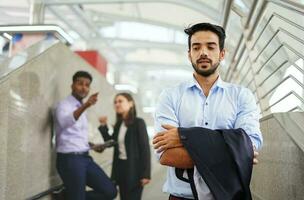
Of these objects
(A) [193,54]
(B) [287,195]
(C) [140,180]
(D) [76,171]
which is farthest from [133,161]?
(A) [193,54]

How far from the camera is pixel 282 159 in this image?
258 cm

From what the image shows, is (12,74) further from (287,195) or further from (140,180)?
(287,195)

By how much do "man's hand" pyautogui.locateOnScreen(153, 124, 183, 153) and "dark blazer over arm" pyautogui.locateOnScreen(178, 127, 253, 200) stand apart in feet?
0.11

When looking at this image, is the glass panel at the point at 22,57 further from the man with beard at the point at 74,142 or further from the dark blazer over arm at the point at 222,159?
the dark blazer over arm at the point at 222,159

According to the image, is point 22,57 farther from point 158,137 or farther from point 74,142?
point 158,137

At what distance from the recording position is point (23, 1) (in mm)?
9758

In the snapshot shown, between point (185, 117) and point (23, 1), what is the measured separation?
8.78 meters

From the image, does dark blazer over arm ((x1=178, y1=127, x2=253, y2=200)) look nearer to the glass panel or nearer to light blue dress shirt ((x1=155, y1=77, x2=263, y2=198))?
light blue dress shirt ((x1=155, y1=77, x2=263, y2=198))

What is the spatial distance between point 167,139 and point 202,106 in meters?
0.28

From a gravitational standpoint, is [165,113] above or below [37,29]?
below

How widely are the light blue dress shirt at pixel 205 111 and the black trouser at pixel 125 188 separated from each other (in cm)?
244

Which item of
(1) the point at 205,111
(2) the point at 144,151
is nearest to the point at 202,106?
(1) the point at 205,111

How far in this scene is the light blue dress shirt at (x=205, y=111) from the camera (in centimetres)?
198

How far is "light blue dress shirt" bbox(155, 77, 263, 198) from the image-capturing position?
6.48 ft
